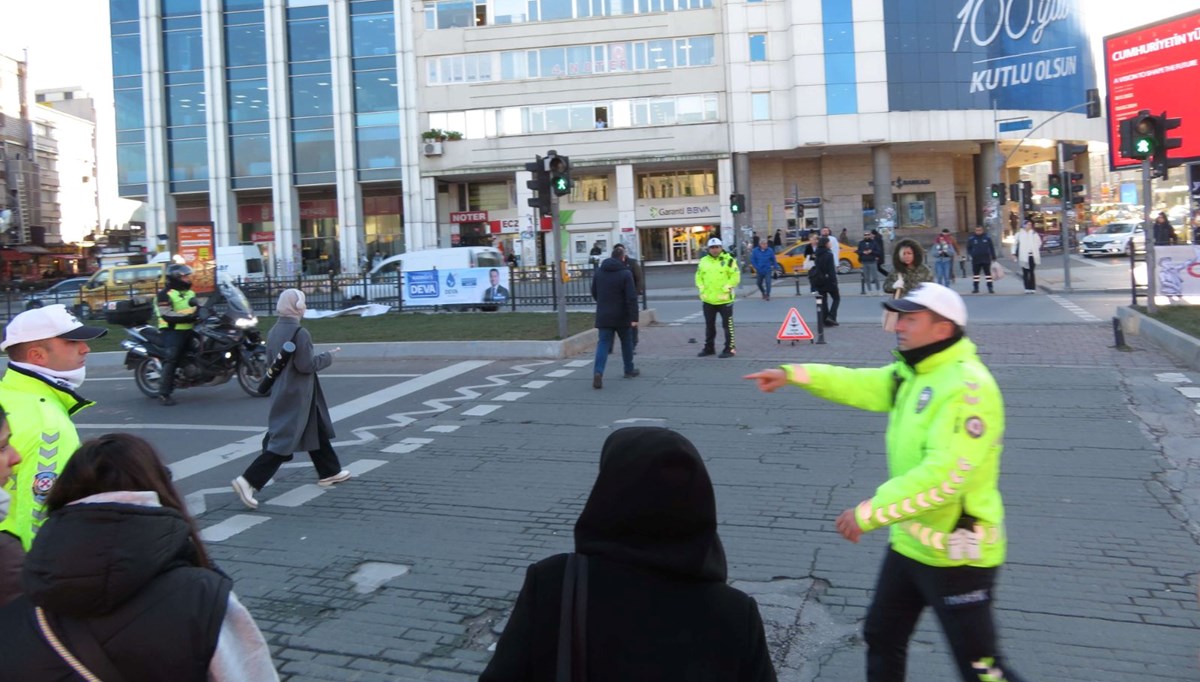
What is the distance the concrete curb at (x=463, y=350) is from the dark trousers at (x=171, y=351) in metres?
4.24

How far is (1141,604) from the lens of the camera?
5121mm

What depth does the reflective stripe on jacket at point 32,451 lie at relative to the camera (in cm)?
326

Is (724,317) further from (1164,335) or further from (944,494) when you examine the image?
(944,494)

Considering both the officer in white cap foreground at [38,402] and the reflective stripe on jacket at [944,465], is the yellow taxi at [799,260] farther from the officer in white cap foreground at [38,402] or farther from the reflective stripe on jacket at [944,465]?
the officer in white cap foreground at [38,402]

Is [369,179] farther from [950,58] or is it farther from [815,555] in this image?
[815,555]

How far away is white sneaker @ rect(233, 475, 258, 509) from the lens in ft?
24.4

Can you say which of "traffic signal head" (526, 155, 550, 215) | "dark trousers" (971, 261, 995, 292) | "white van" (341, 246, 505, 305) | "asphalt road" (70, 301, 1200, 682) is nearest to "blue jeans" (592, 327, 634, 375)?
"asphalt road" (70, 301, 1200, 682)

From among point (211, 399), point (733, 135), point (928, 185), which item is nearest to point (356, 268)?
point (733, 135)

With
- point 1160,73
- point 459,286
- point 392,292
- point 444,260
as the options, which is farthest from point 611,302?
point 1160,73

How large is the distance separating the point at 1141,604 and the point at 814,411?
5.58 metres

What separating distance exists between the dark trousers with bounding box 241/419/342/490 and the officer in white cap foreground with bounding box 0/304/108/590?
12.2ft

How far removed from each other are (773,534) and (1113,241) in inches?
1614

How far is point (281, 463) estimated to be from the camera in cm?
795

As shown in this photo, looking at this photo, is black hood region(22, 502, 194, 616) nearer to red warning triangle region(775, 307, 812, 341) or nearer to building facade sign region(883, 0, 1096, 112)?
red warning triangle region(775, 307, 812, 341)
